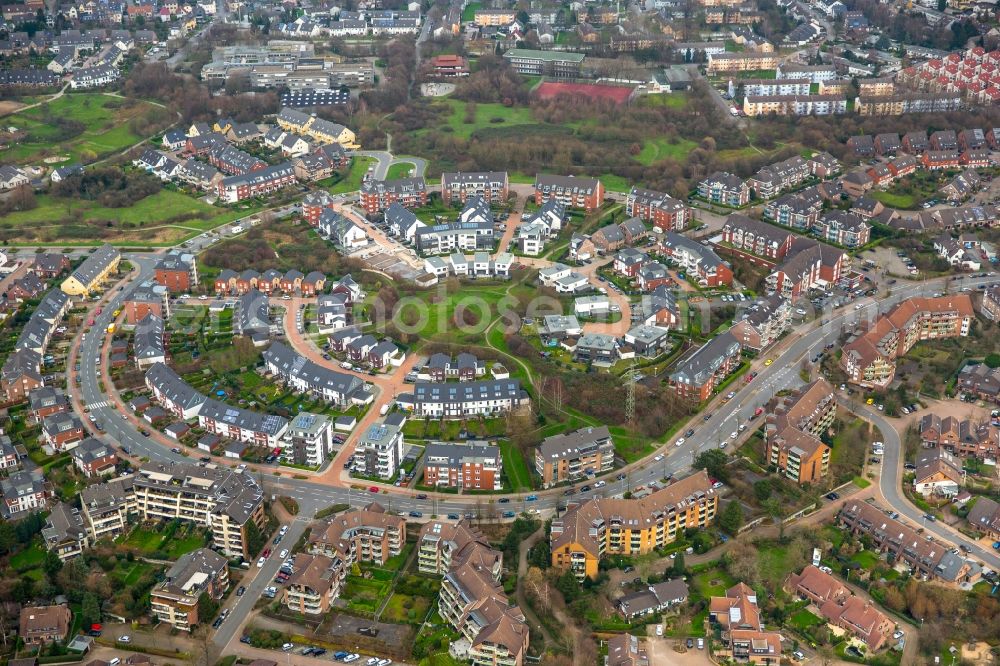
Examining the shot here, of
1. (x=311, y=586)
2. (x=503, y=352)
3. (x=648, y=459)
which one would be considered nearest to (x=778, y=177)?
(x=503, y=352)

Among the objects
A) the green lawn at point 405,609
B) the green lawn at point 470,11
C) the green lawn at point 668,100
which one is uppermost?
the green lawn at point 470,11

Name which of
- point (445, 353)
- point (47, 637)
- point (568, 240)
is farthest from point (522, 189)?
point (47, 637)

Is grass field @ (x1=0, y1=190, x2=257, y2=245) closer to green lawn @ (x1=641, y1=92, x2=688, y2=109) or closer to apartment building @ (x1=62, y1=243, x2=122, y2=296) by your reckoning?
apartment building @ (x1=62, y1=243, x2=122, y2=296)

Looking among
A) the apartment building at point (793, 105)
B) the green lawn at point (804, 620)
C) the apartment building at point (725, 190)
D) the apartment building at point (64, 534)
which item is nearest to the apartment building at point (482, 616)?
the green lawn at point (804, 620)

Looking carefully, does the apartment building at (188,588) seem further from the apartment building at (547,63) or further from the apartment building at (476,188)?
the apartment building at (547,63)

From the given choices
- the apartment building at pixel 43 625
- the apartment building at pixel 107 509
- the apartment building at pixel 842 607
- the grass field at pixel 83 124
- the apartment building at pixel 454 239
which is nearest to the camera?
the apartment building at pixel 842 607

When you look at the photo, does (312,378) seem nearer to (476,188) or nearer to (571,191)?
(476,188)
